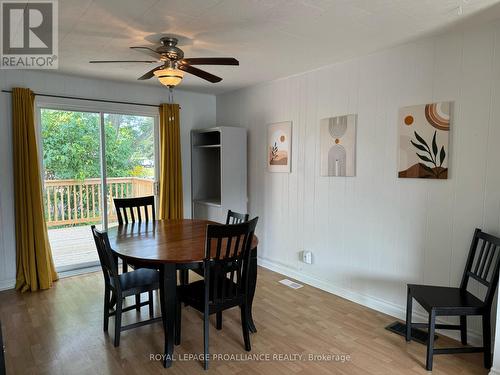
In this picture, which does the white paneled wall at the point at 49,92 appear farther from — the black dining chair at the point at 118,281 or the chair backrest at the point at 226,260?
the chair backrest at the point at 226,260

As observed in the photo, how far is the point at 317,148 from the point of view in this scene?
378 centimetres

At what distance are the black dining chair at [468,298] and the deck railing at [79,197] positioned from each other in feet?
11.8

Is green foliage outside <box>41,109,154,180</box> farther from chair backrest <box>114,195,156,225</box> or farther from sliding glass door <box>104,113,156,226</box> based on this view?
chair backrest <box>114,195,156,225</box>

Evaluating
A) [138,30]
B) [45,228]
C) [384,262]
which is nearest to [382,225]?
[384,262]

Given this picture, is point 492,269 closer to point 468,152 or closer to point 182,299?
point 468,152

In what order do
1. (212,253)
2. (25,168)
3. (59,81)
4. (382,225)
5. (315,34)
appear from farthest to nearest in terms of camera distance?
(59,81), (25,168), (382,225), (315,34), (212,253)

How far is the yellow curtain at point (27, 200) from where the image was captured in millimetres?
3619

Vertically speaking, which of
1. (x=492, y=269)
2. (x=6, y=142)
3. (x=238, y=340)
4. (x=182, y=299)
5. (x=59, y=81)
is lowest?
(x=238, y=340)

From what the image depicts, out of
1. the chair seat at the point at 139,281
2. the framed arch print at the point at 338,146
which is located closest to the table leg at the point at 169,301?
the chair seat at the point at 139,281

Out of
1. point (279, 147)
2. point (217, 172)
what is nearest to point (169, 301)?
point (279, 147)

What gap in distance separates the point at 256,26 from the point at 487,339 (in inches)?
107

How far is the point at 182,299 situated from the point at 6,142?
8.99ft

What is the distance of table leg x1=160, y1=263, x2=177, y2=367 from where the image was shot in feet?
7.67

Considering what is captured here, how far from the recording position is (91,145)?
431 centimetres
